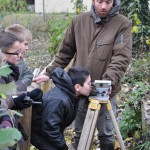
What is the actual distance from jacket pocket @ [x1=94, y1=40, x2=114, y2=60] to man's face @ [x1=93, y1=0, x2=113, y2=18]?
0.78 feet

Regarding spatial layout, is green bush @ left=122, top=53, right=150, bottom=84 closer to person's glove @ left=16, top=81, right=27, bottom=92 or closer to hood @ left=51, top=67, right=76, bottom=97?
person's glove @ left=16, top=81, right=27, bottom=92

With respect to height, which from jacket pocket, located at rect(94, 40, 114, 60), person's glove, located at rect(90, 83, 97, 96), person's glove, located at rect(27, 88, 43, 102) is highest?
jacket pocket, located at rect(94, 40, 114, 60)

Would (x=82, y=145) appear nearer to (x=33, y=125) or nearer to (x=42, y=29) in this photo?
(x=33, y=125)

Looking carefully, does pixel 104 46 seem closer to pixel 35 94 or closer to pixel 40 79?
pixel 40 79

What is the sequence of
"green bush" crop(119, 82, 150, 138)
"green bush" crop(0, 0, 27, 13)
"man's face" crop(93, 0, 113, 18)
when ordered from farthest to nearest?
"green bush" crop(0, 0, 27, 13) < "green bush" crop(119, 82, 150, 138) < "man's face" crop(93, 0, 113, 18)

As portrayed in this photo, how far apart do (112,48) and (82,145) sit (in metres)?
0.88

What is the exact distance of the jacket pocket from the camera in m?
3.50

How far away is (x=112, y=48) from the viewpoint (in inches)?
138

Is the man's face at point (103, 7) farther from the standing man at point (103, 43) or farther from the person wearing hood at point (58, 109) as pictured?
the person wearing hood at point (58, 109)

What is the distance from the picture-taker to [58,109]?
3049 mm

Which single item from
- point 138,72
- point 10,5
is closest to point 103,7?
point 138,72

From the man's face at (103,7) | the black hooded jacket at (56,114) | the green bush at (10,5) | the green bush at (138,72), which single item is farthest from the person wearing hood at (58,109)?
the green bush at (10,5)

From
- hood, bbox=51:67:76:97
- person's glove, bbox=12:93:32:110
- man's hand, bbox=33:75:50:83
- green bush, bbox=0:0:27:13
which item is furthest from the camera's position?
green bush, bbox=0:0:27:13

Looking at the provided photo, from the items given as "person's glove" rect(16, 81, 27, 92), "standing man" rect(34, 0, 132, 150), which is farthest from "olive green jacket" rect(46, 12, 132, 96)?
"person's glove" rect(16, 81, 27, 92)
